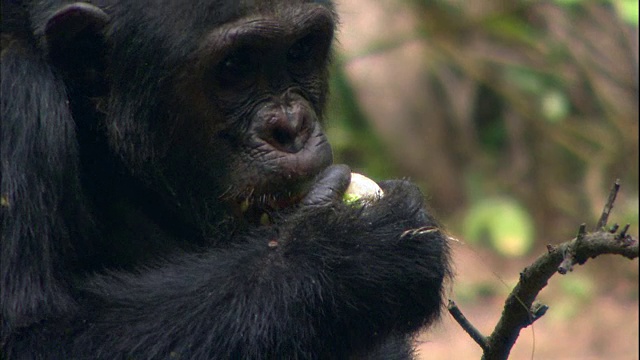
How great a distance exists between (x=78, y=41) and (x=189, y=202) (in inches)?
28.8

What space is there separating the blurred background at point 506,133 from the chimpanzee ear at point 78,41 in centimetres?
456

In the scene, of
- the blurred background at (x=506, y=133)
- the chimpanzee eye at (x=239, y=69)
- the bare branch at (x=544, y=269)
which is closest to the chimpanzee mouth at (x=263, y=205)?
the chimpanzee eye at (x=239, y=69)

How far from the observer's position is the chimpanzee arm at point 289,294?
135 inches

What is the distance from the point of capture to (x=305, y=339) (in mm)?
3449

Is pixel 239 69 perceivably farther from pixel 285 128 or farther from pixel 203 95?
pixel 285 128

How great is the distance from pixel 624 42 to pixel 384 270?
6.12m

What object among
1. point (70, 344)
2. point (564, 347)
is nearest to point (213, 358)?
point (70, 344)

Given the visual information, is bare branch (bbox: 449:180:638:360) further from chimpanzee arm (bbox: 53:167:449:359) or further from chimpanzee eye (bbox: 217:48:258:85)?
chimpanzee eye (bbox: 217:48:258:85)

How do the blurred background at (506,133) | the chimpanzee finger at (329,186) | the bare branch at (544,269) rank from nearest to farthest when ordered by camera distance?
the bare branch at (544,269) < the chimpanzee finger at (329,186) < the blurred background at (506,133)

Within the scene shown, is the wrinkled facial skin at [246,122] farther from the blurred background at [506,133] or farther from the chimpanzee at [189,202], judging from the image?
the blurred background at [506,133]

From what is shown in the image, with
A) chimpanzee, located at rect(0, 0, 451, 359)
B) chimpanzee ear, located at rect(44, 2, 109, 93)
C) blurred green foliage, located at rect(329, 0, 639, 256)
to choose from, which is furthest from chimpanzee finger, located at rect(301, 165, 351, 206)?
blurred green foliage, located at rect(329, 0, 639, 256)

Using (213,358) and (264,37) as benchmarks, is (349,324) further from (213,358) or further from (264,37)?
(264,37)

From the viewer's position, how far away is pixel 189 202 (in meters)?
4.05

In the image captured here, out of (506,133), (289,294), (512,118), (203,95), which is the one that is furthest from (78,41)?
(506,133)
